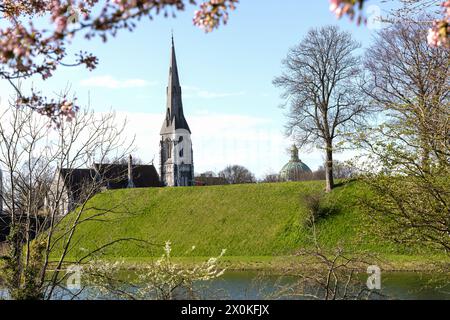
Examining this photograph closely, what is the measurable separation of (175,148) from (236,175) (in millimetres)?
13042

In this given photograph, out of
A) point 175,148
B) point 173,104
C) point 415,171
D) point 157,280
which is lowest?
point 157,280

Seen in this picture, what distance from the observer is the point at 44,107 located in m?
5.52

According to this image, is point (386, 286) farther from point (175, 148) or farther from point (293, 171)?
point (293, 171)

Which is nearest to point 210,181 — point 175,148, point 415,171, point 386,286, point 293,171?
point 175,148

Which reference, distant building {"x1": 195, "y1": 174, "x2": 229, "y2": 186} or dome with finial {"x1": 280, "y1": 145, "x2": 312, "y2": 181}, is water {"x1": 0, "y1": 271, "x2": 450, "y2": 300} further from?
dome with finial {"x1": 280, "y1": 145, "x2": 312, "y2": 181}

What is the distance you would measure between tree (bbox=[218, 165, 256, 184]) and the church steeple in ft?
40.5

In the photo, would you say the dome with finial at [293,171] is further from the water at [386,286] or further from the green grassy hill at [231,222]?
the water at [386,286]

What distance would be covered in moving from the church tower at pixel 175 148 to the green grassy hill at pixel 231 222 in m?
54.8

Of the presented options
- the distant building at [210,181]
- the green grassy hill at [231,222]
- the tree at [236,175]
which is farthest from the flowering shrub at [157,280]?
the distant building at [210,181]

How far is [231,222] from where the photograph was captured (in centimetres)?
3819

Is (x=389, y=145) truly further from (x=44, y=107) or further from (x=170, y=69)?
(x=170, y=69)

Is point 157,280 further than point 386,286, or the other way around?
point 386,286

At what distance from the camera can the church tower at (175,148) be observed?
99312 mm
